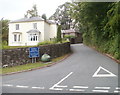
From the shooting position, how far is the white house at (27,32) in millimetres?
32219

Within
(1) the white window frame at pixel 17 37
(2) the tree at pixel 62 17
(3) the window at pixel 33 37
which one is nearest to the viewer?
(3) the window at pixel 33 37

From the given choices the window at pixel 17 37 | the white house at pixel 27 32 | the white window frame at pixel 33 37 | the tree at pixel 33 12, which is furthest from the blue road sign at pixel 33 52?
the tree at pixel 33 12

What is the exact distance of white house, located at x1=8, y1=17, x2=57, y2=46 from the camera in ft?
106

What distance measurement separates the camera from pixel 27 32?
1286 inches

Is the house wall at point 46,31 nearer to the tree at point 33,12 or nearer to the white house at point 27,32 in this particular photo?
the white house at point 27,32

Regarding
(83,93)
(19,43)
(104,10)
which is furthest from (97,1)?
(19,43)

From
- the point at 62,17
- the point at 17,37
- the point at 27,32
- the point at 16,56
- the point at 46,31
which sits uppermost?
the point at 62,17

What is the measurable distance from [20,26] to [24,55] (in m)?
22.9

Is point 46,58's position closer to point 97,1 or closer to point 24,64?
point 24,64

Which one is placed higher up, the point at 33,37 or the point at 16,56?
the point at 33,37

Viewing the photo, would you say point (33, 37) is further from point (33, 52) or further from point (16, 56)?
point (16, 56)

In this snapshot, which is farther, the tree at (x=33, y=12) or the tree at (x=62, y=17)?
the tree at (x=62, y=17)

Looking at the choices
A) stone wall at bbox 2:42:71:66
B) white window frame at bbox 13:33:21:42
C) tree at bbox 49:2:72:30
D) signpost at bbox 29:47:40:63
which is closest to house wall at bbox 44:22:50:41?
white window frame at bbox 13:33:21:42

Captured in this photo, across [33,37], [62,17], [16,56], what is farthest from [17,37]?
[62,17]
